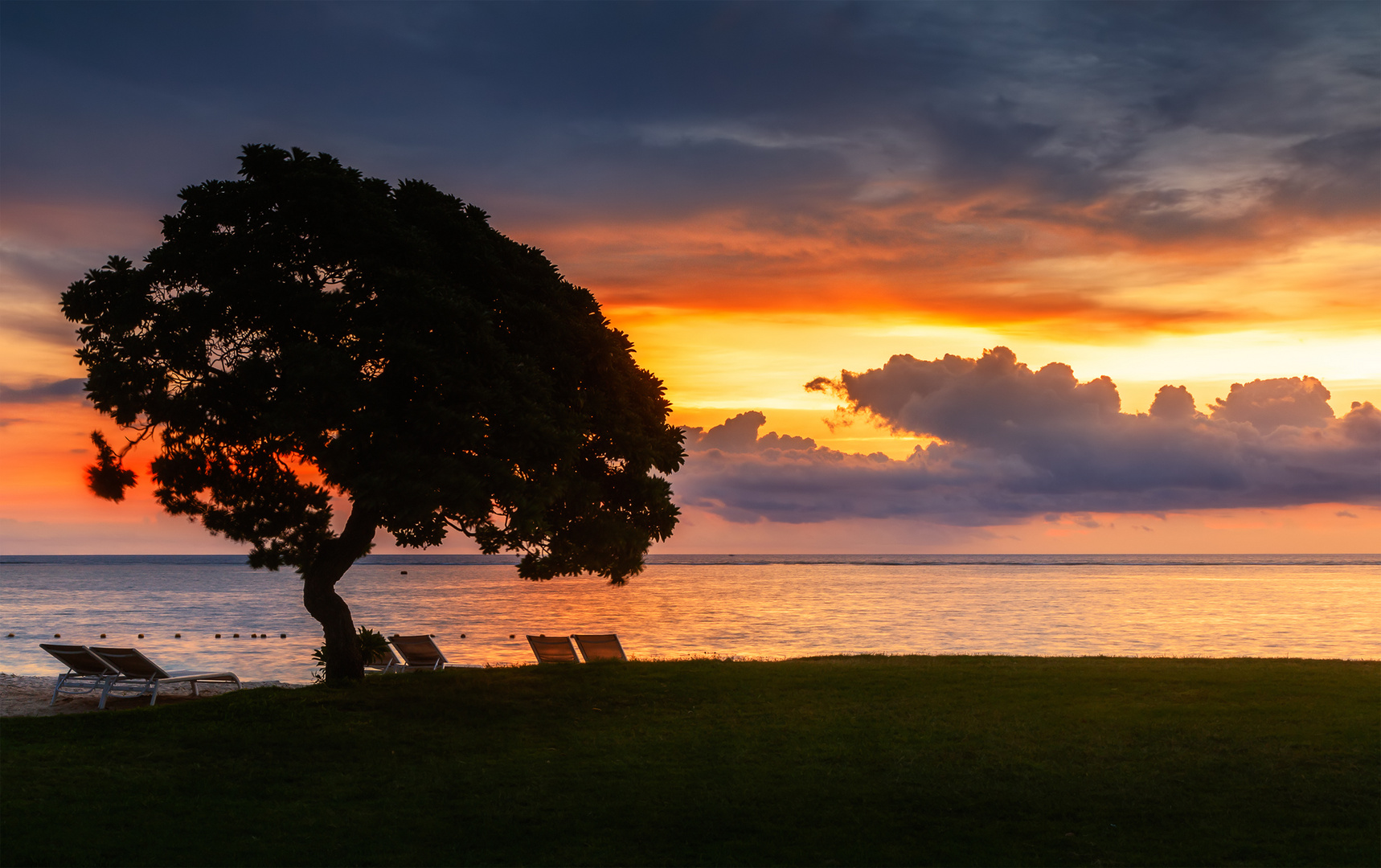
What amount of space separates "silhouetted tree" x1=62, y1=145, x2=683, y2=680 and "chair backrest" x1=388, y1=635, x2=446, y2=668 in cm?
356

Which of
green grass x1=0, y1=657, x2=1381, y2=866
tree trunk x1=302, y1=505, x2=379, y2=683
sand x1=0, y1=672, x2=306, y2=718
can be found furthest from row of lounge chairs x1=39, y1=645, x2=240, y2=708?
green grass x1=0, y1=657, x2=1381, y2=866

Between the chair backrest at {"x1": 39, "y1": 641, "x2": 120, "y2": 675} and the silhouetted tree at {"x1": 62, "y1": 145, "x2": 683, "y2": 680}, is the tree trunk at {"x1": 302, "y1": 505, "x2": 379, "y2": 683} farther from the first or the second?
the chair backrest at {"x1": 39, "y1": 641, "x2": 120, "y2": 675}

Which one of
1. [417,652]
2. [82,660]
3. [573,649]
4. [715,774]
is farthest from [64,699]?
[715,774]

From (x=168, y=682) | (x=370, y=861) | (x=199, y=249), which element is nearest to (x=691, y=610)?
(x=168, y=682)

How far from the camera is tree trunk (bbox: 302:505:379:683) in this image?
16250 millimetres

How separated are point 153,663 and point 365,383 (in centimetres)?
826

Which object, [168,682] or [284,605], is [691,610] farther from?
[168,682]

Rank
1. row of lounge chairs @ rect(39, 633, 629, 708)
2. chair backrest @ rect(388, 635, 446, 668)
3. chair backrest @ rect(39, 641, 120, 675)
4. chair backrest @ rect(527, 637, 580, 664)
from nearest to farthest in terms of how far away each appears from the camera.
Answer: chair backrest @ rect(39, 641, 120, 675) → row of lounge chairs @ rect(39, 633, 629, 708) → chair backrest @ rect(388, 635, 446, 668) → chair backrest @ rect(527, 637, 580, 664)

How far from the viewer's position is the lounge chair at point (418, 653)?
20109mm

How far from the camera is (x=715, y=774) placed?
439 inches

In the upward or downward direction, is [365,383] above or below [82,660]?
above

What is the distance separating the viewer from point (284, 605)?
226 feet

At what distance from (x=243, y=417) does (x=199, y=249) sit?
8.53ft

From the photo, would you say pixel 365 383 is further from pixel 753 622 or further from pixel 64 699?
pixel 753 622
